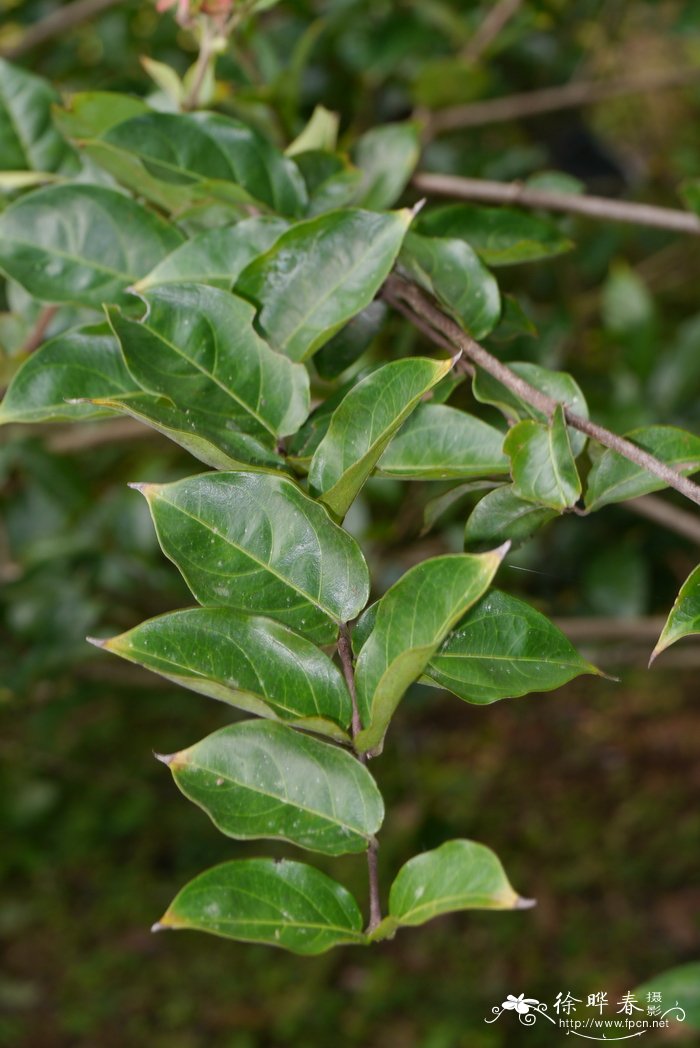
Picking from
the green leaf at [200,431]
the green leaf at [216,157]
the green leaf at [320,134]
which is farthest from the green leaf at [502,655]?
the green leaf at [320,134]

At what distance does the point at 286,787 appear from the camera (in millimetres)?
526

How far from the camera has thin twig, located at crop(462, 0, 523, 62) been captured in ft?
4.90

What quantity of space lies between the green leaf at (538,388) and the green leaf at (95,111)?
1.11ft

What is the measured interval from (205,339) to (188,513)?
0.41 ft

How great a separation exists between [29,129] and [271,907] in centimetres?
65

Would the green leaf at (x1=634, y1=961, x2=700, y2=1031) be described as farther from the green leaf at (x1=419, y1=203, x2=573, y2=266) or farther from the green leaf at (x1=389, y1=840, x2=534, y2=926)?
the green leaf at (x1=419, y1=203, x2=573, y2=266)

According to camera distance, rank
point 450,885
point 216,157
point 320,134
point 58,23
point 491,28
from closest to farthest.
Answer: point 450,885 < point 216,157 < point 320,134 < point 58,23 < point 491,28

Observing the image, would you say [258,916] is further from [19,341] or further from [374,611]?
[19,341]

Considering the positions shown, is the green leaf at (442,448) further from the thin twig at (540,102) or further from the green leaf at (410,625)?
the thin twig at (540,102)

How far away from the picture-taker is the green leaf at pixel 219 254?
2.12 feet

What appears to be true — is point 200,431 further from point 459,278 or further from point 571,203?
point 571,203

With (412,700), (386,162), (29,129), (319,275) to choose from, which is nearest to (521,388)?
(319,275)

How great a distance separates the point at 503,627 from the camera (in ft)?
1.76

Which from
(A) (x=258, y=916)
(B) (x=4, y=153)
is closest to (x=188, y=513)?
(A) (x=258, y=916)
